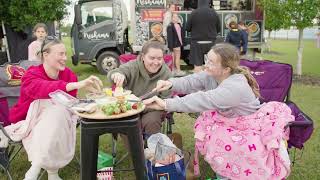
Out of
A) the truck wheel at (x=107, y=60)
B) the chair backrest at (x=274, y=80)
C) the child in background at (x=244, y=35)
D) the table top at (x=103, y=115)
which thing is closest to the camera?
the table top at (x=103, y=115)

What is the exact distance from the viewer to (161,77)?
3.46 metres

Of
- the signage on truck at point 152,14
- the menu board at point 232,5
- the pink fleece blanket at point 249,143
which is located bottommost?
the pink fleece blanket at point 249,143

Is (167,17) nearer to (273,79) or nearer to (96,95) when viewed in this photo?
(273,79)

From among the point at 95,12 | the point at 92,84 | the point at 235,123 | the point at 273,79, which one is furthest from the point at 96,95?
the point at 95,12

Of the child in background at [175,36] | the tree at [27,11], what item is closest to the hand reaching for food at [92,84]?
the child in background at [175,36]

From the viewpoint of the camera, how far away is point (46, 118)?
3004 millimetres

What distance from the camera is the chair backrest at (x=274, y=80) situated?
152 inches

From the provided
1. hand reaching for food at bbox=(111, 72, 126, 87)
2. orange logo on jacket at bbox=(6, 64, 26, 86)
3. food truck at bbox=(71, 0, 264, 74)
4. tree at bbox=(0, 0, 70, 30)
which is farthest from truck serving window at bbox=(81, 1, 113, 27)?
hand reaching for food at bbox=(111, 72, 126, 87)

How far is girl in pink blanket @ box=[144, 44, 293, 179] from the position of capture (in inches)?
107

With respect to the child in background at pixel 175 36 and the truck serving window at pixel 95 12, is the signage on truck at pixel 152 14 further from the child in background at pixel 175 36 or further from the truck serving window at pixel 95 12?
the truck serving window at pixel 95 12

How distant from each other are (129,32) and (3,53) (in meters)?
3.51

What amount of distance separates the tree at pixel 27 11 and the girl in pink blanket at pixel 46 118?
7.33 meters

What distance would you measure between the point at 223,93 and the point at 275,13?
7196 millimetres

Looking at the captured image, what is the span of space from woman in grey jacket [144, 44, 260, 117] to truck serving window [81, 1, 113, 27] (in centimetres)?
692
